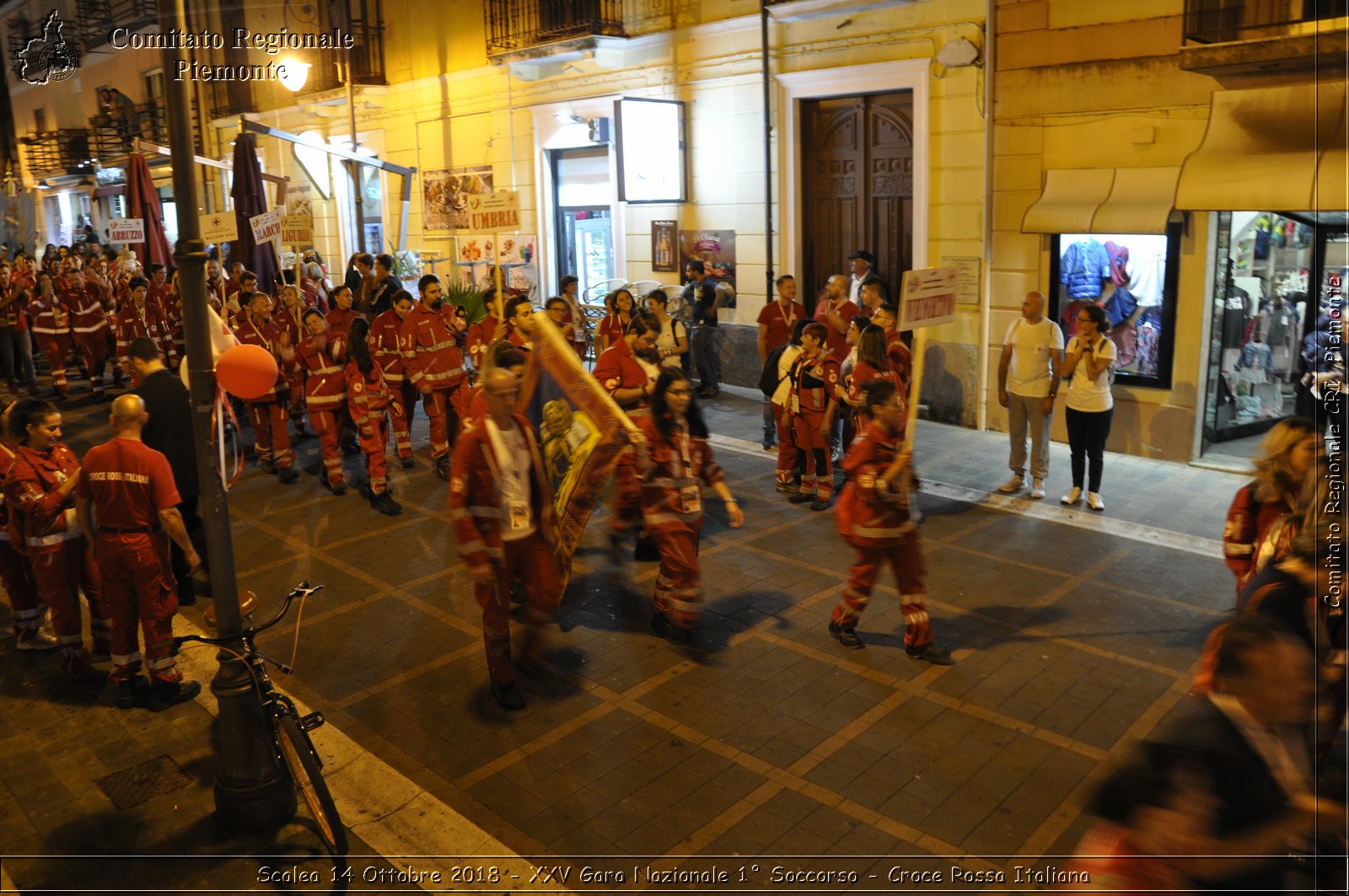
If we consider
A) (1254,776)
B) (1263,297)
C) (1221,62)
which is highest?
(1221,62)

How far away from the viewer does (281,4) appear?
26.7m

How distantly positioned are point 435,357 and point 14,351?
12.1 meters

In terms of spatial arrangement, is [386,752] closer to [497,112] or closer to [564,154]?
[564,154]

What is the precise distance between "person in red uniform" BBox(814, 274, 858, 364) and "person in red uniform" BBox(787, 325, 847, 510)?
1382 mm

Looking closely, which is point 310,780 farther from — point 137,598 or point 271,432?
point 271,432

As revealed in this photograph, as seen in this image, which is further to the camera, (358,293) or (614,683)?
(358,293)

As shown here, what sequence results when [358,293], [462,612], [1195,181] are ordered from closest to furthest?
[462,612] → [1195,181] → [358,293]

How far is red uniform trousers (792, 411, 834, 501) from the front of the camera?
10.5 meters

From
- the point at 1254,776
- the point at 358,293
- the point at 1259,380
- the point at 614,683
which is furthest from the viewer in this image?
the point at 358,293

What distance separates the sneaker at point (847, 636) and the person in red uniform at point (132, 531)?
170 inches

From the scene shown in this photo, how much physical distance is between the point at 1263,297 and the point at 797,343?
5305 mm

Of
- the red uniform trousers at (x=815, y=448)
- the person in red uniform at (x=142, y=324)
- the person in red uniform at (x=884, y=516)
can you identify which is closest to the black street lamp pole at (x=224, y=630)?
the person in red uniform at (x=884, y=516)

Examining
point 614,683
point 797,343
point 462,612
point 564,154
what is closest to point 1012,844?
point 614,683

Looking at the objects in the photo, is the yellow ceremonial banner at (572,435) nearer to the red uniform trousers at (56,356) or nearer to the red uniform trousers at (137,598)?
the red uniform trousers at (137,598)
